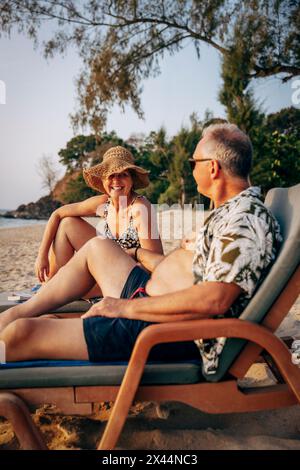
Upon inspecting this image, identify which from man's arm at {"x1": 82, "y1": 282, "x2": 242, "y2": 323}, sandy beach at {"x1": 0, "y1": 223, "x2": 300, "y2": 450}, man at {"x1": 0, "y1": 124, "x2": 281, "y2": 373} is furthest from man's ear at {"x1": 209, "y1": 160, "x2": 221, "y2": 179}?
sandy beach at {"x1": 0, "y1": 223, "x2": 300, "y2": 450}

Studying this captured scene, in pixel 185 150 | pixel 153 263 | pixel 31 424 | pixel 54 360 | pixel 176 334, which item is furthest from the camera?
pixel 185 150

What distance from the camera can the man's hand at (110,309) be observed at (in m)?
2.23

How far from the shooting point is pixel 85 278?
2.83m

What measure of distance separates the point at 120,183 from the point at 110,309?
2078 mm

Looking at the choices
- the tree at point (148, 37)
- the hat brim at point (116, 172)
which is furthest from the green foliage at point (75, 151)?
the hat brim at point (116, 172)

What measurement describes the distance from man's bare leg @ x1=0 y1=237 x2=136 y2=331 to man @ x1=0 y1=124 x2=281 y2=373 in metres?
0.17

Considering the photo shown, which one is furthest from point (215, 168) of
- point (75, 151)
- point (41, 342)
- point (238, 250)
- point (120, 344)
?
point (75, 151)

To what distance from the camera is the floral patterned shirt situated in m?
2.02

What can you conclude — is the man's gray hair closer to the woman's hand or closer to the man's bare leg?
the man's bare leg

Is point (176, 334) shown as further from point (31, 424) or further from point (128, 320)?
point (31, 424)

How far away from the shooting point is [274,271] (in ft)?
6.64

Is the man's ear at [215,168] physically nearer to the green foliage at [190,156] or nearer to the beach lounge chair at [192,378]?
the beach lounge chair at [192,378]

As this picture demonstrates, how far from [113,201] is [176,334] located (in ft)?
7.88

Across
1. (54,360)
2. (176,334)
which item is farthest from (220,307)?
(54,360)
